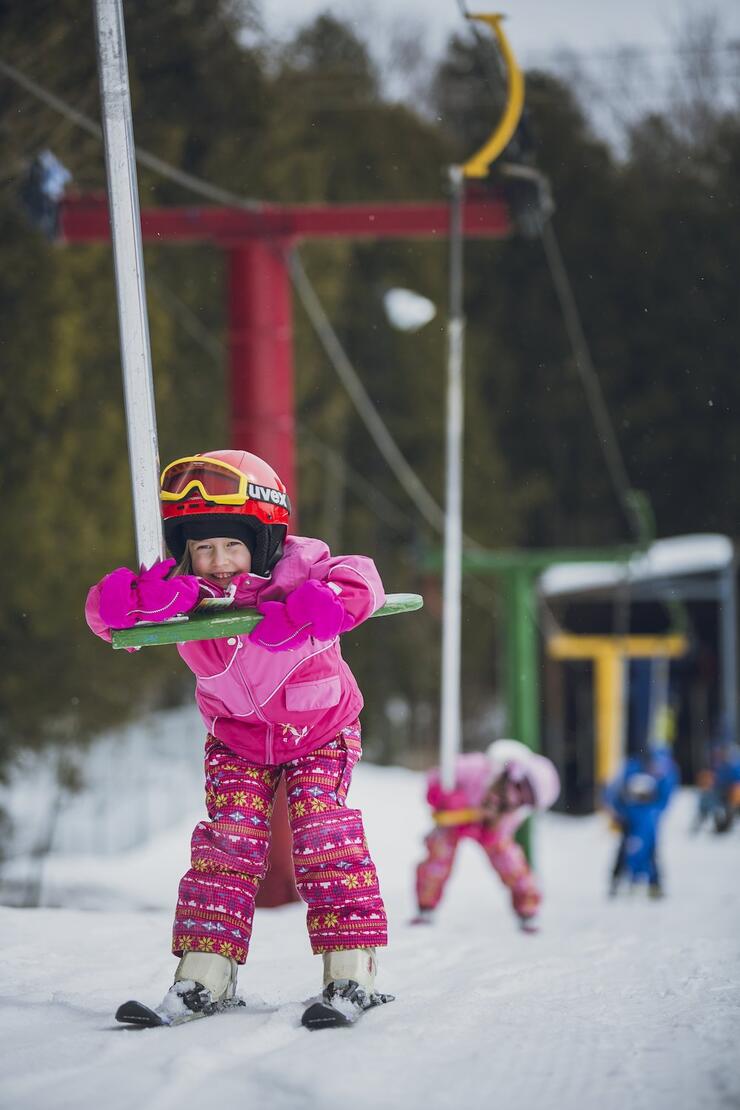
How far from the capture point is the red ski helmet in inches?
118

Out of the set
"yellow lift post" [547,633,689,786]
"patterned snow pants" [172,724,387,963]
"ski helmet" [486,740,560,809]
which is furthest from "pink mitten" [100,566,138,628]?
"yellow lift post" [547,633,689,786]

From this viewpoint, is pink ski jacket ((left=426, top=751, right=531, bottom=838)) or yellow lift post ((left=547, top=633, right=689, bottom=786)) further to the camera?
yellow lift post ((left=547, top=633, right=689, bottom=786))

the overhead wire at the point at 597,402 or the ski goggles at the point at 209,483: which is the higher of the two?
the overhead wire at the point at 597,402

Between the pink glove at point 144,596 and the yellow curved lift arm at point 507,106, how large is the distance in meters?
3.51

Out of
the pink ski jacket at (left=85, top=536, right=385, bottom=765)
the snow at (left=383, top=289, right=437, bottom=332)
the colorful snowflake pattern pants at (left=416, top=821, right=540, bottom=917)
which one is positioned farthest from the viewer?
the snow at (left=383, top=289, right=437, bottom=332)

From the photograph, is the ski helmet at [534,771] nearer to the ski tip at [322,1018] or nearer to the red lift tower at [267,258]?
the red lift tower at [267,258]

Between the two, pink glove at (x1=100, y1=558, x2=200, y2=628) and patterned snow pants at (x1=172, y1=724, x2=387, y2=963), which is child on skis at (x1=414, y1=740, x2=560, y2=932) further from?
pink glove at (x1=100, y1=558, x2=200, y2=628)

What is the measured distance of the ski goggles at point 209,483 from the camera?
9.78 ft

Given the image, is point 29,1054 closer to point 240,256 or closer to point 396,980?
point 396,980

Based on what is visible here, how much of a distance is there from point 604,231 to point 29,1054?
73.3 feet

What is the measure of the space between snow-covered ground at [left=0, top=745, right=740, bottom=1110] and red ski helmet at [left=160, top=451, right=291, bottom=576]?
98cm

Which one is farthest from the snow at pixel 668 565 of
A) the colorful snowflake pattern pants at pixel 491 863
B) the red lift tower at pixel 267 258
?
the colorful snowflake pattern pants at pixel 491 863

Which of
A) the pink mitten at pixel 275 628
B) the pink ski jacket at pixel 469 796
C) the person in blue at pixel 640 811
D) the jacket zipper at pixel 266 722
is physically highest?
the pink mitten at pixel 275 628

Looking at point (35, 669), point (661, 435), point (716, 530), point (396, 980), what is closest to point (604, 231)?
point (661, 435)
